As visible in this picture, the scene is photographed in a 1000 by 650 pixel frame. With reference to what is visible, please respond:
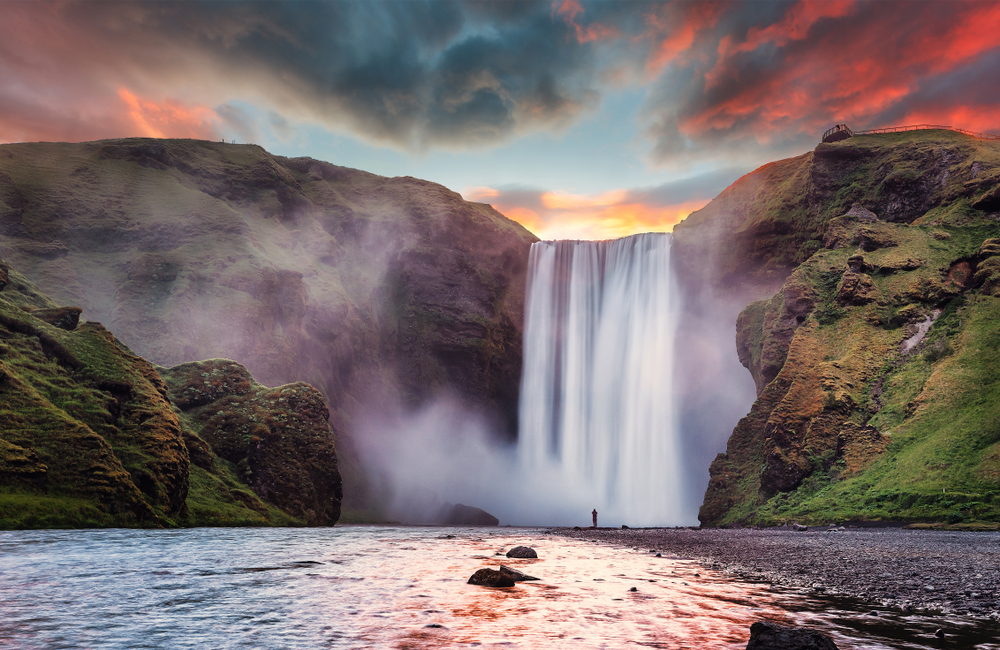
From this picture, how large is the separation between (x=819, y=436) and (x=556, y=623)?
45858 millimetres

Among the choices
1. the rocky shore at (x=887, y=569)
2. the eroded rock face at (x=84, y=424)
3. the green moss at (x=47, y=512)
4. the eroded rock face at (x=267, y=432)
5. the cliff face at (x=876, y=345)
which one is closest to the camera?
the rocky shore at (x=887, y=569)

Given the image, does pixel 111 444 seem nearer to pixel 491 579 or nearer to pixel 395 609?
pixel 491 579

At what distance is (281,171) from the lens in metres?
112

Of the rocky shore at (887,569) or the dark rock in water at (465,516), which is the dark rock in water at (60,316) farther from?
the dark rock in water at (465,516)

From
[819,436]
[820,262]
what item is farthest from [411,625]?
[820,262]

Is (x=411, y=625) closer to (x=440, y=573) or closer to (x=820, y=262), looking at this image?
(x=440, y=573)

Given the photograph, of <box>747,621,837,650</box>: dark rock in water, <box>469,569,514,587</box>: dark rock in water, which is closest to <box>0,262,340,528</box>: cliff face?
<box>469,569,514,587</box>: dark rock in water

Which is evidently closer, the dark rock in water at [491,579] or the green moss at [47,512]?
the dark rock in water at [491,579]

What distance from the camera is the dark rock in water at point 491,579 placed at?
1348cm

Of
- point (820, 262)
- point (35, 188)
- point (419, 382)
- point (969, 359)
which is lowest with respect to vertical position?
point (969, 359)

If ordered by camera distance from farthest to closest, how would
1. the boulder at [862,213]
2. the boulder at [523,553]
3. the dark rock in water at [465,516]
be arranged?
the dark rock in water at [465,516] < the boulder at [862,213] < the boulder at [523,553]

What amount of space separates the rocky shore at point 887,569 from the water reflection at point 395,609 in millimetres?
1184

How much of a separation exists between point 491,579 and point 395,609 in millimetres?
3968

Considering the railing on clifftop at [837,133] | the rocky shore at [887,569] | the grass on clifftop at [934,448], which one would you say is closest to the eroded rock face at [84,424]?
the rocky shore at [887,569]
